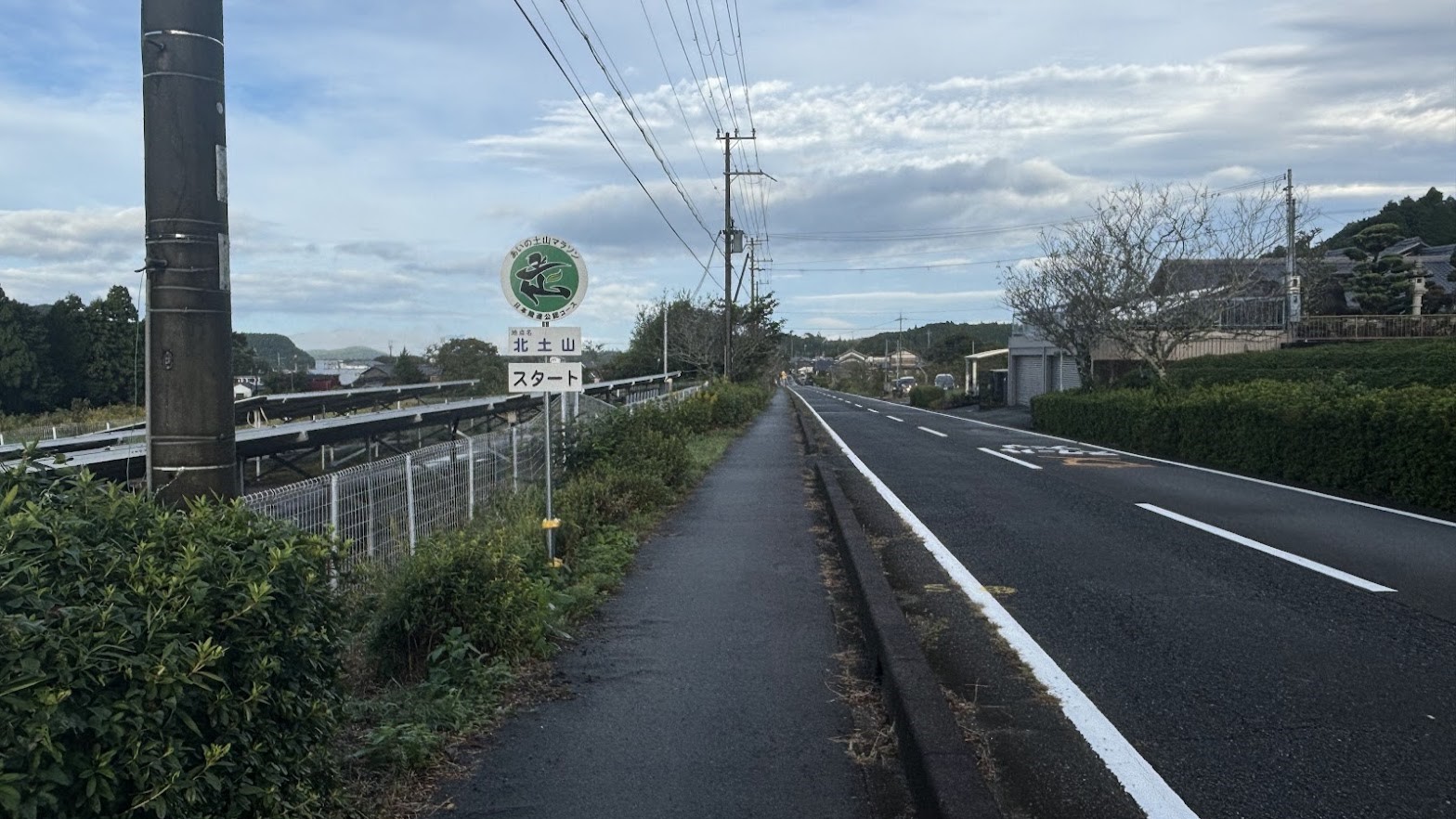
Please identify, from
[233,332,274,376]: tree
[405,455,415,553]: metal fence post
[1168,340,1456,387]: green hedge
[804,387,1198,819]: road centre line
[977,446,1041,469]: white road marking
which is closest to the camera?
[804,387,1198,819]: road centre line

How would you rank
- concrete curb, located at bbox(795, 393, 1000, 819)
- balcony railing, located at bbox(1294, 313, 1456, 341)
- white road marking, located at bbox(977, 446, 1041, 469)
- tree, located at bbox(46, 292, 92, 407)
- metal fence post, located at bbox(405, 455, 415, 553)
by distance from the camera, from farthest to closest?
balcony railing, located at bbox(1294, 313, 1456, 341) < tree, located at bbox(46, 292, 92, 407) < white road marking, located at bbox(977, 446, 1041, 469) < metal fence post, located at bbox(405, 455, 415, 553) < concrete curb, located at bbox(795, 393, 1000, 819)

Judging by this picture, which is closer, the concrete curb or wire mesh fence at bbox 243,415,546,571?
the concrete curb

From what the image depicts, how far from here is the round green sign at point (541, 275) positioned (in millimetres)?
8641

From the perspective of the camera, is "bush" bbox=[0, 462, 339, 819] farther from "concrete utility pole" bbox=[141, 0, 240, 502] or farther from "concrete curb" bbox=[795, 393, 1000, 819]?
"concrete curb" bbox=[795, 393, 1000, 819]

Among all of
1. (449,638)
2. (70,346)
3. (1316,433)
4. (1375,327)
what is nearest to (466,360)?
(70,346)

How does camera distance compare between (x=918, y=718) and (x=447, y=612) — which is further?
(x=447, y=612)

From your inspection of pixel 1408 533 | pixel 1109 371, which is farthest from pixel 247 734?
pixel 1109 371

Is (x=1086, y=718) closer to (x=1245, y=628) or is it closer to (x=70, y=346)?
(x=1245, y=628)

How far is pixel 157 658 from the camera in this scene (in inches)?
104

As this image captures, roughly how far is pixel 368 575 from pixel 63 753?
4.94 meters

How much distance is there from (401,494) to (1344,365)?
27.4m

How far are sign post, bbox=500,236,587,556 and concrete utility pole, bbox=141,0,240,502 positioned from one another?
13.6 ft

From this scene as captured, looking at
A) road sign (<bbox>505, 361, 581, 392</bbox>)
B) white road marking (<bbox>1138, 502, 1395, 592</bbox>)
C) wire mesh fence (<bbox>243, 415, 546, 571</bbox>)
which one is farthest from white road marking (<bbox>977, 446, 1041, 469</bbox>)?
road sign (<bbox>505, 361, 581, 392</bbox>)

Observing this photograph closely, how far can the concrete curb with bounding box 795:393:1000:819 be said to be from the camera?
12.9 ft
